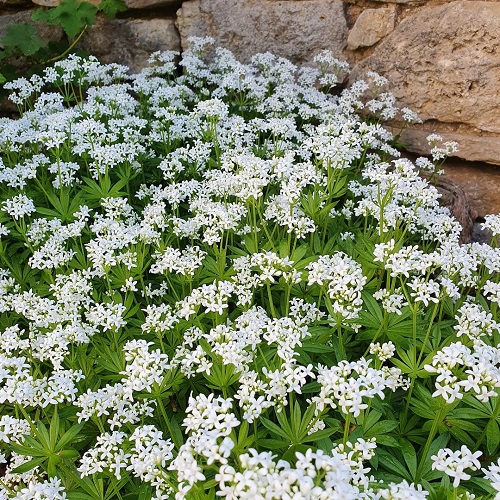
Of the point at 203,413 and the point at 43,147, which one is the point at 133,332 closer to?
the point at 203,413

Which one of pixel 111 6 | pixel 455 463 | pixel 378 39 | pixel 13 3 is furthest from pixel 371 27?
pixel 455 463

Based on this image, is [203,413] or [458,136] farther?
[458,136]

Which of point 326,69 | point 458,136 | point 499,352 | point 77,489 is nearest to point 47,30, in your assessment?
point 326,69

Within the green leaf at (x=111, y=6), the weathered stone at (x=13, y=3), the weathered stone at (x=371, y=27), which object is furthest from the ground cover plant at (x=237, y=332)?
the weathered stone at (x=13, y=3)

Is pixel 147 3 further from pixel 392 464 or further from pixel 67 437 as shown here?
pixel 392 464

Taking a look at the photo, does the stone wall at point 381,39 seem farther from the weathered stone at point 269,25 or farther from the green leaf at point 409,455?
the green leaf at point 409,455

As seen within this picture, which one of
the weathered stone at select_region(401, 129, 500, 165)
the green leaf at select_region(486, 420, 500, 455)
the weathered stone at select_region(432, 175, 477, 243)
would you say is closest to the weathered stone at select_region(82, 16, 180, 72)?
the weathered stone at select_region(401, 129, 500, 165)
